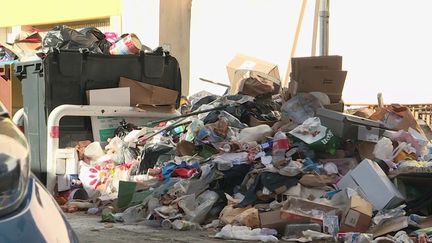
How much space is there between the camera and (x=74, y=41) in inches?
300

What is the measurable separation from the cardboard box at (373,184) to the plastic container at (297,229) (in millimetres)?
709

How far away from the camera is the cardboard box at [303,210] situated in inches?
194

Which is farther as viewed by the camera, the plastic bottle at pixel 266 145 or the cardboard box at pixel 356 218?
the plastic bottle at pixel 266 145

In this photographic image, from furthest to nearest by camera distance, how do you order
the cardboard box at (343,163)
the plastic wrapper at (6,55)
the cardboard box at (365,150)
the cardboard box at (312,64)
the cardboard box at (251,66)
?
the plastic wrapper at (6,55)
the cardboard box at (251,66)
the cardboard box at (312,64)
the cardboard box at (365,150)
the cardboard box at (343,163)

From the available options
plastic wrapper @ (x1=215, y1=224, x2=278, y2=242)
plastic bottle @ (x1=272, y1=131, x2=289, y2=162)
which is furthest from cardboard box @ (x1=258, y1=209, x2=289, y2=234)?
plastic bottle @ (x1=272, y1=131, x2=289, y2=162)

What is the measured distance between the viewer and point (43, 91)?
7.05m

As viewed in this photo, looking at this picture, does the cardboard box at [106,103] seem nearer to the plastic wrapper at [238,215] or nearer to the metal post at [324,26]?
the plastic wrapper at [238,215]


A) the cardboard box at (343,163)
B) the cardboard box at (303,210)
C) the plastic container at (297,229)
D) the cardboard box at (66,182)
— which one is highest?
the cardboard box at (343,163)

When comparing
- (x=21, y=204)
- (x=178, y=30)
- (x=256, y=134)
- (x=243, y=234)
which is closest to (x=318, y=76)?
(x=256, y=134)

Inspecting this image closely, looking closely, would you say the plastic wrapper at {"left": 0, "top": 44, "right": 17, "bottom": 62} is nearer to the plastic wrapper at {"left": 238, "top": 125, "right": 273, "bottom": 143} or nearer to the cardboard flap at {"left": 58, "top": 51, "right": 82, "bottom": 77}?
the cardboard flap at {"left": 58, "top": 51, "right": 82, "bottom": 77}

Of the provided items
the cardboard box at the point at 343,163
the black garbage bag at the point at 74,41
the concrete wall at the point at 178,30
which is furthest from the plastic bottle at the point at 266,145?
the concrete wall at the point at 178,30

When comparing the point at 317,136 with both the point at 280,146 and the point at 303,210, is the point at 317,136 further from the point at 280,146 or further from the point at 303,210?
the point at 303,210

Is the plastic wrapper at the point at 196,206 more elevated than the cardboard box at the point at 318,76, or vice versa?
the cardboard box at the point at 318,76

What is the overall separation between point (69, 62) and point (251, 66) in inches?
101
